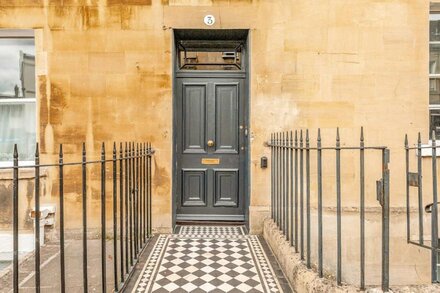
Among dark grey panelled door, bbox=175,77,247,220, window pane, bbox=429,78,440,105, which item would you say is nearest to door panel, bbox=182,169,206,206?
dark grey panelled door, bbox=175,77,247,220

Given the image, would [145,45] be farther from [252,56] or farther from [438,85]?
[438,85]

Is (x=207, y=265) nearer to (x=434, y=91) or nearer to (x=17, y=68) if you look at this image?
(x=17, y=68)

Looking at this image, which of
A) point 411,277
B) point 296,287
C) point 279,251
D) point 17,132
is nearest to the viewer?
point 296,287

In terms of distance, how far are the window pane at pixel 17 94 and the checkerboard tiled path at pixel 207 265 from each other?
2.90 m

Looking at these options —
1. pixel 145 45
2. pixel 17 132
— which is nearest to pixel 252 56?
pixel 145 45

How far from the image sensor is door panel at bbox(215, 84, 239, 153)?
5.99 m

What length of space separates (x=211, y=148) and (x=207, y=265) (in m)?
2.25

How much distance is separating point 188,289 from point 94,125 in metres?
3.12

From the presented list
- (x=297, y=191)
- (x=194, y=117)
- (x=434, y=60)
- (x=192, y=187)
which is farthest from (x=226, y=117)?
(x=434, y=60)

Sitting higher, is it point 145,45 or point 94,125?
point 145,45

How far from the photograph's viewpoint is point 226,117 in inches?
236

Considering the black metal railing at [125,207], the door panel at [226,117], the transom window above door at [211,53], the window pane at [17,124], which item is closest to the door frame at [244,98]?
the transom window above door at [211,53]

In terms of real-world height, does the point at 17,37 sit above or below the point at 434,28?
below

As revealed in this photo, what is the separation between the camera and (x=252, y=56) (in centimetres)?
562
